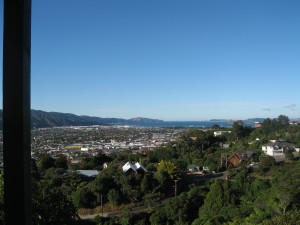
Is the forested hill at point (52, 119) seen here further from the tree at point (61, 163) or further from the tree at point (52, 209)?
the tree at point (52, 209)

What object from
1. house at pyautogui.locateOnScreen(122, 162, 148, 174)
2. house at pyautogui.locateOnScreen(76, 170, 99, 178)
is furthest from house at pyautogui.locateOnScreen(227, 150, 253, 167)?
house at pyautogui.locateOnScreen(76, 170, 99, 178)

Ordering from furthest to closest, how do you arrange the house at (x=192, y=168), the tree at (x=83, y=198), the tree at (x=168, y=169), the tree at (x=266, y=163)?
the house at (x=192, y=168), the tree at (x=266, y=163), the tree at (x=168, y=169), the tree at (x=83, y=198)

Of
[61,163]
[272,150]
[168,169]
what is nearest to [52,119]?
[61,163]

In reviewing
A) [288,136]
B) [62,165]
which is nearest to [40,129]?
[62,165]

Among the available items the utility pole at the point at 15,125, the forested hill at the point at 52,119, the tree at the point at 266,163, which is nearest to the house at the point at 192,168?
the tree at the point at 266,163

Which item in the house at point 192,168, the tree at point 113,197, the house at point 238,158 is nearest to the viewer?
the tree at point 113,197

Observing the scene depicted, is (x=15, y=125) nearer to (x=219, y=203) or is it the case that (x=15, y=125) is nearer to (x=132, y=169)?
(x=219, y=203)
